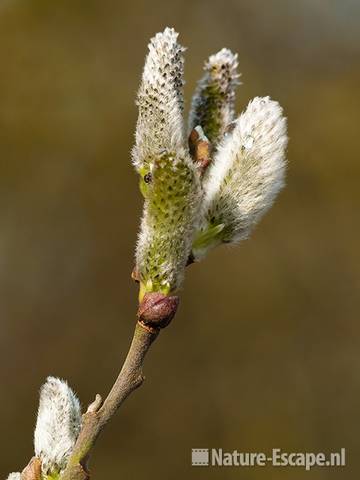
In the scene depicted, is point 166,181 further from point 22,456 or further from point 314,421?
point 314,421

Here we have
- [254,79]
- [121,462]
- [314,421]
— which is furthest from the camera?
[254,79]

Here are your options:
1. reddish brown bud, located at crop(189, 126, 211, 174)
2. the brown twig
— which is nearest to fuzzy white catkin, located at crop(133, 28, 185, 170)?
reddish brown bud, located at crop(189, 126, 211, 174)

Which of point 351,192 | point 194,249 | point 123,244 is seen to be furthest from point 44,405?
point 351,192

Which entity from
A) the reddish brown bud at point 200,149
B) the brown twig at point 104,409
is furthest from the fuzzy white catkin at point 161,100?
the brown twig at point 104,409

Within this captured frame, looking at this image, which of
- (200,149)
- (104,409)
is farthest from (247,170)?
(104,409)

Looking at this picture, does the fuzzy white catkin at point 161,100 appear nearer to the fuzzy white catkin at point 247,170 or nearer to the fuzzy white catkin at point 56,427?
the fuzzy white catkin at point 247,170
